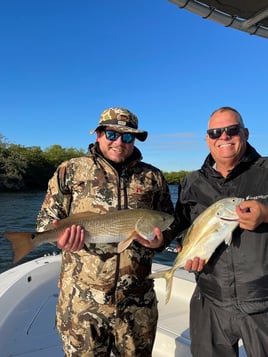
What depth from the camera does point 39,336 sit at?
4621mm

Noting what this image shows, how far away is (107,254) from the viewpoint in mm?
2914

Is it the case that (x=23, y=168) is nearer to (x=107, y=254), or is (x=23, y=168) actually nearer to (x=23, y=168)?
(x=23, y=168)

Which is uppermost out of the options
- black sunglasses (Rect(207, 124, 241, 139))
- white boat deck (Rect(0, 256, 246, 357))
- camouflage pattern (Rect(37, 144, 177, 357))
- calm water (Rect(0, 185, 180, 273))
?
black sunglasses (Rect(207, 124, 241, 139))

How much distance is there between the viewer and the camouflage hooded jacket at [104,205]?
2.88 meters

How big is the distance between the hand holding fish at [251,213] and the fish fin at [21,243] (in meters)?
1.58

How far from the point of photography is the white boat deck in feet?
14.0

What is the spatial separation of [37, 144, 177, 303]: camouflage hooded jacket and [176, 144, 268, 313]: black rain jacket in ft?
1.33

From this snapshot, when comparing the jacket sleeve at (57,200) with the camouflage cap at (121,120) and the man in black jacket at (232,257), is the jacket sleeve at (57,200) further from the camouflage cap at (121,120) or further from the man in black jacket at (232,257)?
the man in black jacket at (232,257)

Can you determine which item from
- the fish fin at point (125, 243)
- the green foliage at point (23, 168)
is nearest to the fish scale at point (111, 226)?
the fish fin at point (125, 243)

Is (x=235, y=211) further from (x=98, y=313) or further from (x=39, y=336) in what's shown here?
(x=39, y=336)

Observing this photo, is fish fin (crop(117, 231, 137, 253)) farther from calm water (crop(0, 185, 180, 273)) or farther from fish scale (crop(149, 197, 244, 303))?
calm water (crop(0, 185, 180, 273))

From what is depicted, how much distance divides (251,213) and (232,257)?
1.33 ft

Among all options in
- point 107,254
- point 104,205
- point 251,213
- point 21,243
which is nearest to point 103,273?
point 107,254

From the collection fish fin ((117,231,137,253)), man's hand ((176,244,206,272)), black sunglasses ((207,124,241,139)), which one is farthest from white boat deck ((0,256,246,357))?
black sunglasses ((207,124,241,139))
